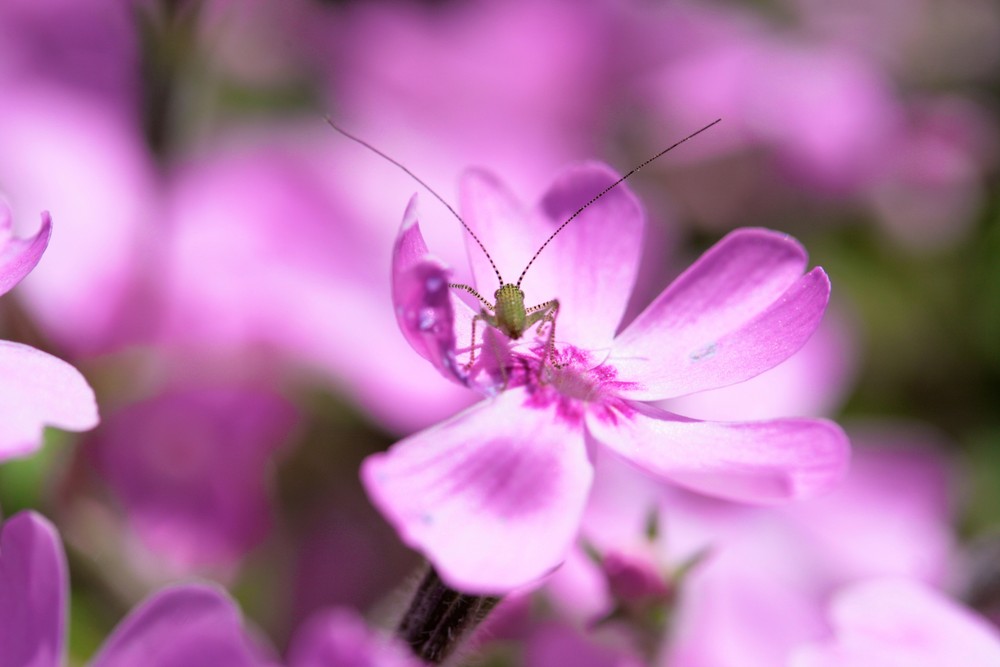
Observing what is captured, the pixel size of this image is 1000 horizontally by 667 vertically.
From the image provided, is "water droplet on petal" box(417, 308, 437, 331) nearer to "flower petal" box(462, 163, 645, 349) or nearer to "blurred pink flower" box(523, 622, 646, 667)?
"flower petal" box(462, 163, 645, 349)

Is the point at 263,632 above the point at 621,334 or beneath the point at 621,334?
beneath

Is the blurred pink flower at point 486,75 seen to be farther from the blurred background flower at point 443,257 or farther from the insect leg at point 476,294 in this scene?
the insect leg at point 476,294

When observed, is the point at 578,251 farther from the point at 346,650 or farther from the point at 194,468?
the point at 194,468

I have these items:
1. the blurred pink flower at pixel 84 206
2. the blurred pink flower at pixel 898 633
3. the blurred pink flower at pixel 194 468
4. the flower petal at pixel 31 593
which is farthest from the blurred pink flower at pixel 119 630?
the blurred pink flower at pixel 84 206

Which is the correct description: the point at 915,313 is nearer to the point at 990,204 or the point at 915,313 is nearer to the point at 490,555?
the point at 990,204

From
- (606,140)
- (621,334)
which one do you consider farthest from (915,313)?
(621,334)
